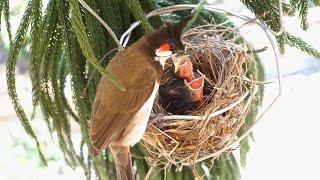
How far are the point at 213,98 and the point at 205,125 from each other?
0.06 metres

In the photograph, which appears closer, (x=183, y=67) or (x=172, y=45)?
(x=172, y=45)

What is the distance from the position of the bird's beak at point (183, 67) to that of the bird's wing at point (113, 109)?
0.34 feet

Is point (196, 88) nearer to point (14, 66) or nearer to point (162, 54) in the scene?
point (162, 54)

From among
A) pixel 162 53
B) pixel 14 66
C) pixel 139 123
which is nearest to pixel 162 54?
pixel 162 53

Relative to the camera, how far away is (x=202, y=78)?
38.4 inches

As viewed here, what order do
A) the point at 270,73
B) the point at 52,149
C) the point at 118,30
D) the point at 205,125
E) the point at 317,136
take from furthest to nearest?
the point at 270,73 < the point at 52,149 < the point at 317,136 < the point at 118,30 < the point at 205,125

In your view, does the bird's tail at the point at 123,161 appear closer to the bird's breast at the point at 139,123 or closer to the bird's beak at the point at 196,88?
the bird's breast at the point at 139,123

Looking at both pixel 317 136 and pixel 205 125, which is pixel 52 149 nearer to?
pixel 317 136

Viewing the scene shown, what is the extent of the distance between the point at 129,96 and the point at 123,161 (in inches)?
5.2

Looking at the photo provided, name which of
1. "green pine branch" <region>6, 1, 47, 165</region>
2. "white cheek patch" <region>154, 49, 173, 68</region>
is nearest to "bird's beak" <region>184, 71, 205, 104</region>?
"white cheek patch" <region>154, 49, 173, 68</region>

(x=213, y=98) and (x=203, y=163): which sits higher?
(x=213, y=98)

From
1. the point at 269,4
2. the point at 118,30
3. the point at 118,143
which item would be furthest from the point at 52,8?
the point at 269,4

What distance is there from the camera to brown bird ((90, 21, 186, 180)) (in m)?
0.82

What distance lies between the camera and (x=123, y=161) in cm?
89
